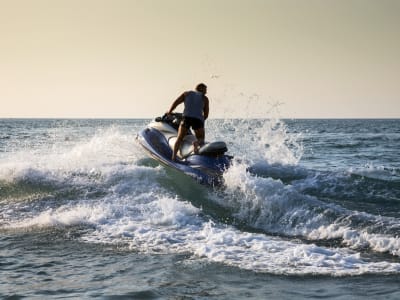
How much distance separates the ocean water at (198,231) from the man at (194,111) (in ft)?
3.33

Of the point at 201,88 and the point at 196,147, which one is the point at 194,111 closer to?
the point at 201,88

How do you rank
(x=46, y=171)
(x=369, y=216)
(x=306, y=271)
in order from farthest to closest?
(x=46, y=171), (x=369, y=216), (x=306, y=271)

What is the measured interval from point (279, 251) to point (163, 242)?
5.45 feet

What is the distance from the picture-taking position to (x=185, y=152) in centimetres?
1097

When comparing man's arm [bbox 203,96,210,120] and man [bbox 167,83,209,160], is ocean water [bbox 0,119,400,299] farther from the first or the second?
man's arm [bbox 203,96,210,120]

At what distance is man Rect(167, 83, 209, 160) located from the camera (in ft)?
35.5

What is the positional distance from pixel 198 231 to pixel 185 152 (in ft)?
11.3

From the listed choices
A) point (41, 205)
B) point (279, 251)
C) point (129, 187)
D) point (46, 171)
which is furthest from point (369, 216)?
point (46, 171)

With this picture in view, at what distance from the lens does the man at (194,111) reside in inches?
426

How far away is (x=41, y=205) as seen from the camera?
10.0 meters

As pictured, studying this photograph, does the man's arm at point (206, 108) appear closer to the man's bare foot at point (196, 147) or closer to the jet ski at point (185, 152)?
the jet ski at point (185, 152)

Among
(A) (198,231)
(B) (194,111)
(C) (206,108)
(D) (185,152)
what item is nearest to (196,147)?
(D) (185,152)

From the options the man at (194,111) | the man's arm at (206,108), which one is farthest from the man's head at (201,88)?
the man's arm at (206,108)

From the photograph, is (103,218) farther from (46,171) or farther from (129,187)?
(46,171)
